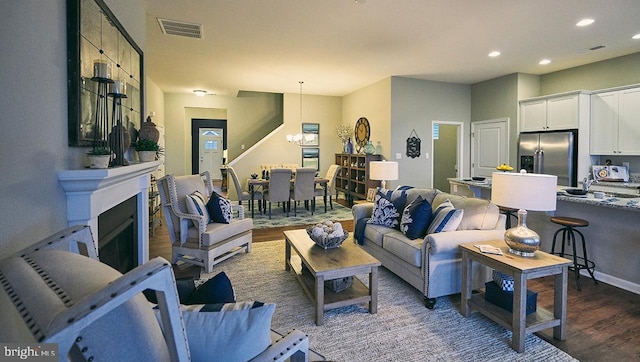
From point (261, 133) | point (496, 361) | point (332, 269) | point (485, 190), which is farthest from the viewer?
point (261, 133)

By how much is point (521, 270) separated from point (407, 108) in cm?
542

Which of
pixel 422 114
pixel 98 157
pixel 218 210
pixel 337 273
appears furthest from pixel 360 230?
pixel 422 114

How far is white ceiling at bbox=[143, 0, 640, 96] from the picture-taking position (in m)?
3.50

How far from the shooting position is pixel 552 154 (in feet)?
19.0

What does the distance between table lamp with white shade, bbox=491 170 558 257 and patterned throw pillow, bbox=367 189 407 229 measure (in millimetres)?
1247

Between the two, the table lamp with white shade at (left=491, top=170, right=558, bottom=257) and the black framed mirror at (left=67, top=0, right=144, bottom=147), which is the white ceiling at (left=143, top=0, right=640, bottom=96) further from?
the table lamp with white shade at (left=491, top=170, right=558, bottom=257)

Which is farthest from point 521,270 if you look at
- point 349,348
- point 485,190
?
point 485,190

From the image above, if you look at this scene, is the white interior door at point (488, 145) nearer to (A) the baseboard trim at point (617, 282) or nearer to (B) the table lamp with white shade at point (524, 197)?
(A) the baseboard trim at point (617, 282)

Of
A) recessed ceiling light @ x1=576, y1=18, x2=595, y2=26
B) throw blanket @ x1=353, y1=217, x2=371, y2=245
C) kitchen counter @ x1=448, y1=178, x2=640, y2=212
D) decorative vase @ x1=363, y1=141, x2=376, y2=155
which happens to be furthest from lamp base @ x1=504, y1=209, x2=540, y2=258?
decorative vase @ x1=363, y1=141, x2=376, y2=155

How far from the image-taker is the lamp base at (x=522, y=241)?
2.21 metres

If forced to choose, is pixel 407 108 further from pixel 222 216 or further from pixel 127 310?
pixel 127 310

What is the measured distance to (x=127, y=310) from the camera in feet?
2.42

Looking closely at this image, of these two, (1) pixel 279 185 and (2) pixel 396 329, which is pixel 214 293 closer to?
(2) pixel 396 329

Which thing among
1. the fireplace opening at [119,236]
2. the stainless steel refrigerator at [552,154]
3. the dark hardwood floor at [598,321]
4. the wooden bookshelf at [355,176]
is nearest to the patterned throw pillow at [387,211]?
the dark hardwood floor at [598,321]
